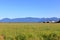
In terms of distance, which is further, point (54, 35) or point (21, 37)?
point (54, 35)

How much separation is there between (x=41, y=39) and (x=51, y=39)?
3.98 ft

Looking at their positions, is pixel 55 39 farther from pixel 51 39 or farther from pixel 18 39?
pixel 18 39

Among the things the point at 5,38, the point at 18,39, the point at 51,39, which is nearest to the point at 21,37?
the point at 18,39

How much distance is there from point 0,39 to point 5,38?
0.65 meters

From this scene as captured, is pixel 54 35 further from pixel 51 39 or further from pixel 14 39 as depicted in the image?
pixel 14 39

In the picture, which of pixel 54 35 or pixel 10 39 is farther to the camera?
pixel 54 35

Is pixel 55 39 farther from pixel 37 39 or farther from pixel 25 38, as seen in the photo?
pixel 25 38

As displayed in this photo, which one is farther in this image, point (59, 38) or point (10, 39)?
point (59, 38)

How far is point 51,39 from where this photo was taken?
24094 millimetres

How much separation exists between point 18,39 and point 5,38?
1755 mm

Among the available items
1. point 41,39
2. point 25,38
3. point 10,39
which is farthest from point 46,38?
point 10,39

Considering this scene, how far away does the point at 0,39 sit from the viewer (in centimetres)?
2345

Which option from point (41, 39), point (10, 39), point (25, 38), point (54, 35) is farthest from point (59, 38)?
point (10, 39)

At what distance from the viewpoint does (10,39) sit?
75.2ft
